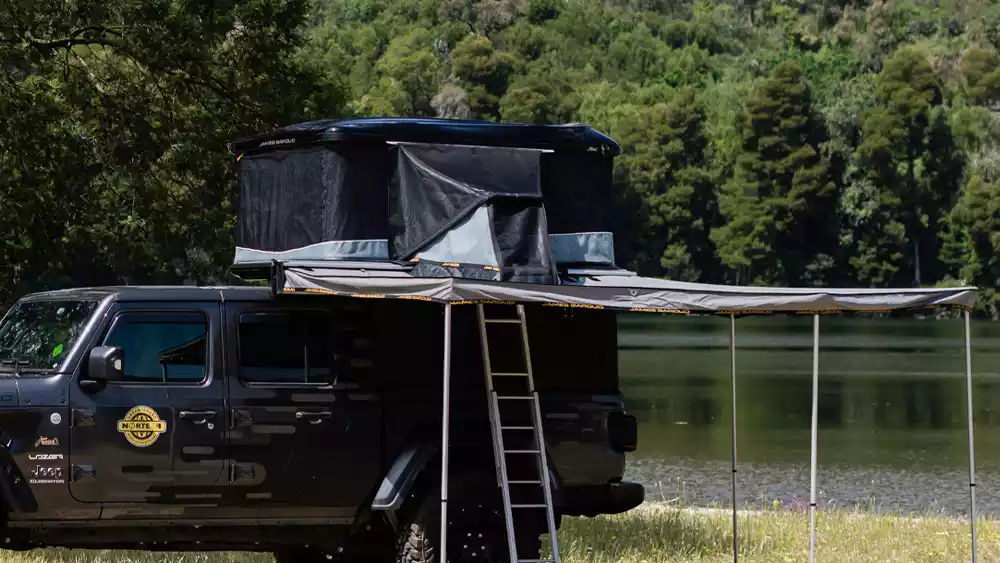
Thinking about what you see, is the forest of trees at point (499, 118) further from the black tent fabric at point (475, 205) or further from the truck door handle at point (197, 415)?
the truck door handle at point (197, 415)

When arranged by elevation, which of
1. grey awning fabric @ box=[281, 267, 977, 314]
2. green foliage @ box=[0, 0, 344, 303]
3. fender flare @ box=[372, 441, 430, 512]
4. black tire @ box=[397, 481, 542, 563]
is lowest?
black tire @ box=[397, 481, 542, 563]

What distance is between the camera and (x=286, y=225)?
Result: 1226cm

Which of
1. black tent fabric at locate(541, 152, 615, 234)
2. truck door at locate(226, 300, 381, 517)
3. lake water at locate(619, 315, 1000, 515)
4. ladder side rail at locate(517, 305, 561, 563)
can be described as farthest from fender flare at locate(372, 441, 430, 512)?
lake water at locate(619, 315, 1000, 515)

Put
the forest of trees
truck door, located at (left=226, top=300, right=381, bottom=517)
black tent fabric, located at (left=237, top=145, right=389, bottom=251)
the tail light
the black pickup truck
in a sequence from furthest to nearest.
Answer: the forest of trees < black tent fabric, located at (left=237, top=145, right=389, bottom=251) < the tail light < truck door, located at (left=226, top=300, right=381, bottom=517) < the black pickup truck

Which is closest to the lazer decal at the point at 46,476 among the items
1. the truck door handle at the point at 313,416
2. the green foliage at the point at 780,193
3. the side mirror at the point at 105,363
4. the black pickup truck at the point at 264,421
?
the black pickup truck at the point at 264,421

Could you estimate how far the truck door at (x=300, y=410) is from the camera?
1042cm

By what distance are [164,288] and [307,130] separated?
1.93 meters

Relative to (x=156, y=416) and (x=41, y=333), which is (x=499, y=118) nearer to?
(x=41, y=333)

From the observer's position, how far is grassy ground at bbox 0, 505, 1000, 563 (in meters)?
13.0

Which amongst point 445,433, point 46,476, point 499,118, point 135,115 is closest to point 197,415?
Result: point 46,476

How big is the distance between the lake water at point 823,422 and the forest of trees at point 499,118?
7.88 meters

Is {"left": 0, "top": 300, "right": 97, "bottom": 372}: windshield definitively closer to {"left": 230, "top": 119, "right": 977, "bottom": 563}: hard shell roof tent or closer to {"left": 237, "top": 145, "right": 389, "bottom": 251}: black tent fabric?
{"left": 230, "top": 119, "right": 977, "bottom": 563}: hard shell roof tent

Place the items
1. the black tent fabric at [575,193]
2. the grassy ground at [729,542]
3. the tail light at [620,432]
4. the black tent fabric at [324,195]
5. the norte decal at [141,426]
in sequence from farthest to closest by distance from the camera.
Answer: the grassy ground at [729,542] < the black tent fabric at [575,193] < the black tent fabric at [324,195] < the tail light at [620,432] < the norte decal at [141,426]

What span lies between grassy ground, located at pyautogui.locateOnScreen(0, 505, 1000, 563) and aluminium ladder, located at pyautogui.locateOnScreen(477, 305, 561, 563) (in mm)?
1632
